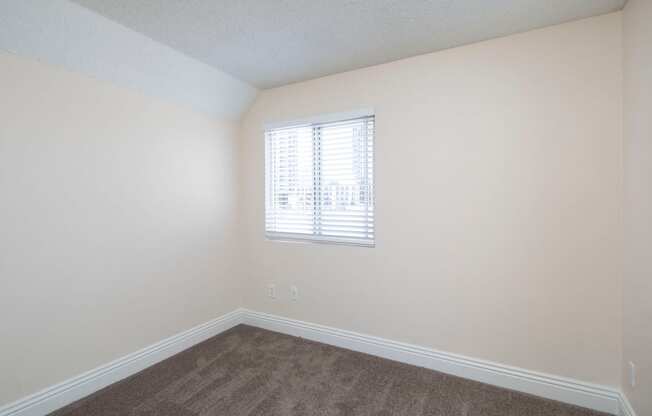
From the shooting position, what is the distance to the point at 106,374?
2.16m

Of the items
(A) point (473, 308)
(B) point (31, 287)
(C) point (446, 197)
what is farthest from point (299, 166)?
(B) point (31, 287)

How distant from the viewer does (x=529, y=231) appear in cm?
207

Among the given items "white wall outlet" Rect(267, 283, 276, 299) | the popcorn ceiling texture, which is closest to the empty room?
the popcorn ceiling texture

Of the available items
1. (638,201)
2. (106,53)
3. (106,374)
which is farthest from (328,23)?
(106,374)

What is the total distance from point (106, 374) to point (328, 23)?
9.16ft

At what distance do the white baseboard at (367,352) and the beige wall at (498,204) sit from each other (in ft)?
0.27

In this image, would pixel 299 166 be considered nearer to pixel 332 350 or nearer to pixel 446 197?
pixel 446 197

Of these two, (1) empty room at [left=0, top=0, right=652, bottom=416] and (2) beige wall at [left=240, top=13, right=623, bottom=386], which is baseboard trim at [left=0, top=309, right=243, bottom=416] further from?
(2) beige wall at [left=240, top=13, right=623, bottom=386]

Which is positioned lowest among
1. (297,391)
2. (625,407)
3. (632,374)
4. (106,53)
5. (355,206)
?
(297,391)

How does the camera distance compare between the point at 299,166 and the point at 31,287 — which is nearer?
the point at 31,287

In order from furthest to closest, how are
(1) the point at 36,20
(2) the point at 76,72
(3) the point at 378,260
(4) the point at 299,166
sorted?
(4) the point at 299,166
(3) the point at 378,260
(2) the point at 76,72
(1) the point at 36,20

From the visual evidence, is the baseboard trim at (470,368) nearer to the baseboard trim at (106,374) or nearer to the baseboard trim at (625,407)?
the baseboard trim at (625,407)

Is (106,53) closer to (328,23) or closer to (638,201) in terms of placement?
(328,23)

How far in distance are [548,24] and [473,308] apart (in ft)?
6.34
